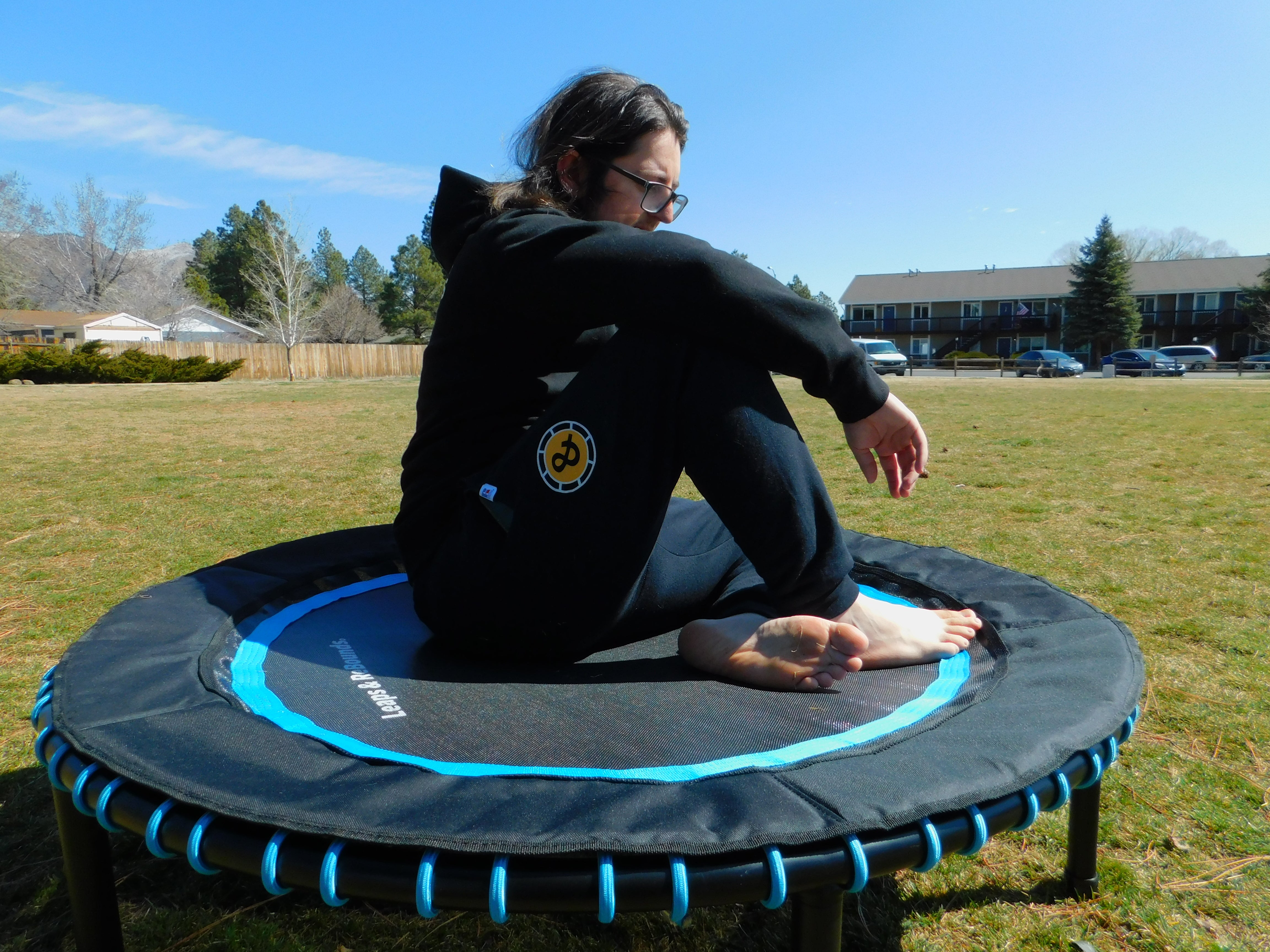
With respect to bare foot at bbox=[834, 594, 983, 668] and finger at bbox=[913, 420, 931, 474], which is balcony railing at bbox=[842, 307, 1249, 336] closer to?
bare foot at bbox=[834, 594, 983, 668]

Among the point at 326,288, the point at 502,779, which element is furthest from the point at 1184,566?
the point at 326,288

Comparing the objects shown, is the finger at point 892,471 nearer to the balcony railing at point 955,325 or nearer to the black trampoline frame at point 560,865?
the black trampoline frame at point 560,865

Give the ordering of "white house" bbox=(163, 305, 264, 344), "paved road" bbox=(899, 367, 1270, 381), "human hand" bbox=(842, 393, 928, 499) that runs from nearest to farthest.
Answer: "human hand" bbox=(842, 393, 928, 499), "paved road" bbox=(899, 367, 1270, 381), "white house" bbox=(163, 305, 264, 344)

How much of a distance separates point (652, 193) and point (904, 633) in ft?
2.88

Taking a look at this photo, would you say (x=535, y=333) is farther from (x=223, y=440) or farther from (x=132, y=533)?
(x=223, y=440)

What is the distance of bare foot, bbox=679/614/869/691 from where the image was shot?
1.26m

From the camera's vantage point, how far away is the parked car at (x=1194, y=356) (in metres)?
26.2

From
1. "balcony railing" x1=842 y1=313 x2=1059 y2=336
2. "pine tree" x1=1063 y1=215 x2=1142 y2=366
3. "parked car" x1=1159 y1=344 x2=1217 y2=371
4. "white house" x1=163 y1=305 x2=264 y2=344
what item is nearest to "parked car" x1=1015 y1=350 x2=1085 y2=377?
"parked car" x1=1159 y1=344 x2=1217 y2=371

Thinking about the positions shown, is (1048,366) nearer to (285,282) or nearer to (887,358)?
(887,358)

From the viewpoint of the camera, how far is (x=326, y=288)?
43.9 metres

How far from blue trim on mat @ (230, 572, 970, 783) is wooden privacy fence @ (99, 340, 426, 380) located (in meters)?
19.2

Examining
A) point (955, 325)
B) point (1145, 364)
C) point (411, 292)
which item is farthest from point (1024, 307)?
point (411, 292)

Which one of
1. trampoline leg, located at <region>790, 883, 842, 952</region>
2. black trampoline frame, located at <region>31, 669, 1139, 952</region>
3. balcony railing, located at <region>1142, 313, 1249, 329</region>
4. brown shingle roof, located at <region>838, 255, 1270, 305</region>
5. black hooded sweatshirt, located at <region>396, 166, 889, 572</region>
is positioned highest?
brown shingle roof, located at <region>838, 255, 1270, 305</region>

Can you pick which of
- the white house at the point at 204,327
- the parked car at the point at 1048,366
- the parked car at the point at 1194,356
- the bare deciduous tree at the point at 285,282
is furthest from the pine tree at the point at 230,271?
the parked car at the point at 1194,356
